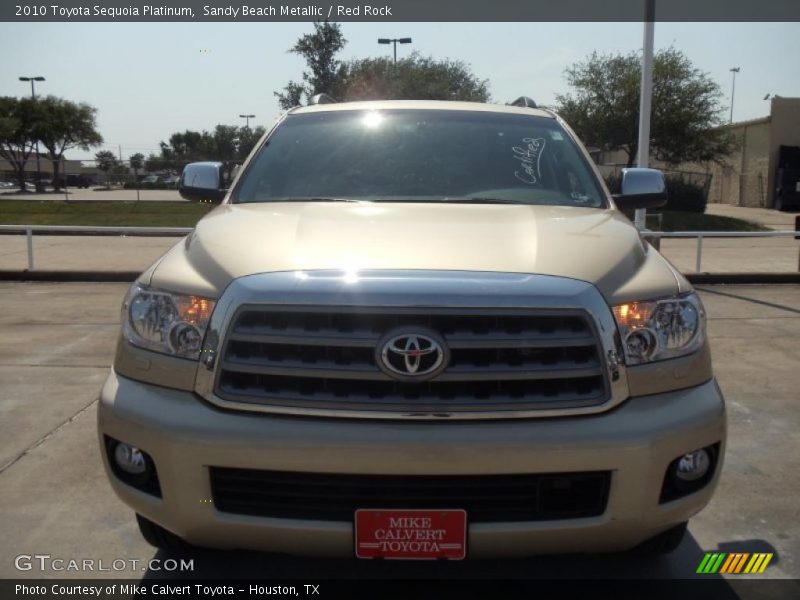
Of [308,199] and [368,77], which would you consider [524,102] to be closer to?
[308,199]

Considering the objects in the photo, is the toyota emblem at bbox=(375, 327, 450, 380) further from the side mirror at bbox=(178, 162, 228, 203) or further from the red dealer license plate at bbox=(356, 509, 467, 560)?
the side mirror at bbox=(178, 162, 228, 203)

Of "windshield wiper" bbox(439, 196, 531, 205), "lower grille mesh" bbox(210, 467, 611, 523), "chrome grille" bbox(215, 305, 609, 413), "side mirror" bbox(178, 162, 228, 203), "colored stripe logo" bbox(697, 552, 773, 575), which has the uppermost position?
"side mirror" bbox(178, 162, 228, 203)

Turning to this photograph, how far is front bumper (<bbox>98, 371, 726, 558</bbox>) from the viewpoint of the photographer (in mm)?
2344

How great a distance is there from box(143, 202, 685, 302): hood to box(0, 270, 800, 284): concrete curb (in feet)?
29.2

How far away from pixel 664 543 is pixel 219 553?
1.73m

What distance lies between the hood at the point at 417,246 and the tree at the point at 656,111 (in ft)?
99.5

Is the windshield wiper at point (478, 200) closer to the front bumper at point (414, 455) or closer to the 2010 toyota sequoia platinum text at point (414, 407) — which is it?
the 2010 toyota sequoia platinum text at point (414, 407)

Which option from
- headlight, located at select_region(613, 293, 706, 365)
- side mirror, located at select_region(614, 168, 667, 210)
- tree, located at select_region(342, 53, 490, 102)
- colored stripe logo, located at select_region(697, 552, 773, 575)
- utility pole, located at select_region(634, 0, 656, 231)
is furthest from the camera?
tree, located at select_region(342, 53, 490, 102)

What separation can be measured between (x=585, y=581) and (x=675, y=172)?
3384cm

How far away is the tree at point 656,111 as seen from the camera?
105 feet

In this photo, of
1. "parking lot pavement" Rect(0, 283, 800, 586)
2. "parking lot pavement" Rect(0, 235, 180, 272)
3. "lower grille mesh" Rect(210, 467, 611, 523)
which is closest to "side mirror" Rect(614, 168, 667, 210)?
"parking lot pavement" Rect(0, 283, 800, 586)

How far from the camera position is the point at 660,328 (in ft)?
8.55

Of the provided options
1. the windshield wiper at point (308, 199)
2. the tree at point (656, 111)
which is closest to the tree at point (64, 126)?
the tree at point (656, 111)

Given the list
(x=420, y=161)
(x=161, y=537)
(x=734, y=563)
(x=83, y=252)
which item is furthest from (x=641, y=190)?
(x=83, y=252)
